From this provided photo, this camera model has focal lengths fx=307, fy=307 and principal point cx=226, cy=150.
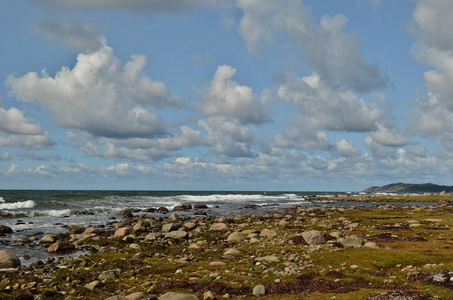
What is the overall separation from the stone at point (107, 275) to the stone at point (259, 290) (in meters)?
7.66

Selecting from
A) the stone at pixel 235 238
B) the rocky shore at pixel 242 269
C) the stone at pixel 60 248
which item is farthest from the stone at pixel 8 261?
the stone at pixel 235 238

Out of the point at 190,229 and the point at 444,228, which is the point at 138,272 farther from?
the point at 444,228

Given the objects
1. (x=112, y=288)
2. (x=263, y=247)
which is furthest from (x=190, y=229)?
(x=112, y=288)

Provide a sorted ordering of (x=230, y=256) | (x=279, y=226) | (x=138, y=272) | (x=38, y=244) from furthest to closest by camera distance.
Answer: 1. (x=279, y=226)
2. (x=38, y=244)
3. (x=230, y=256)
4. (x=138, y=272)

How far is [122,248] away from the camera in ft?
79.1

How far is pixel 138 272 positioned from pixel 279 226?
20089mm

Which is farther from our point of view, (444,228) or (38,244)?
(444,228)

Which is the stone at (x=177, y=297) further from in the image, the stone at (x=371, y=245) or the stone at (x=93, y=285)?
the stone at (x=371, y=245)

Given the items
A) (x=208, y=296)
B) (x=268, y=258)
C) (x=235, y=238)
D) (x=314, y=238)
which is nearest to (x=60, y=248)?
(x=235, y=238)

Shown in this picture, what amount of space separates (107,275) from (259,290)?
26.8ft

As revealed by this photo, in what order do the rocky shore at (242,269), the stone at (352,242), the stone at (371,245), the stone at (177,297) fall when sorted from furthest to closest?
the stone at (352,242), the stone at (371,245), the rocky shore at (242,269), the stone at (177,297)

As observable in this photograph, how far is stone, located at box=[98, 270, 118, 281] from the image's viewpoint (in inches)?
616

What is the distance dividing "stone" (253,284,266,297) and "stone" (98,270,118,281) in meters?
7.66

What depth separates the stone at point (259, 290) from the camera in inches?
496
